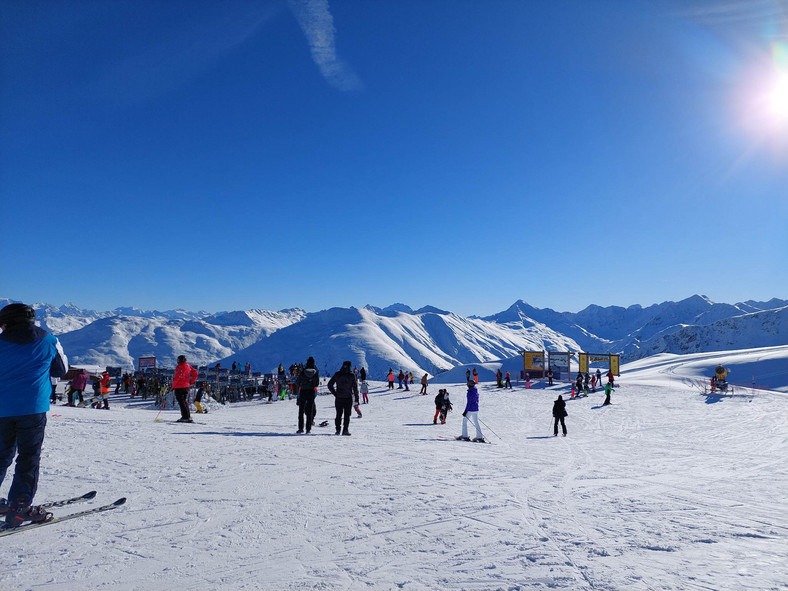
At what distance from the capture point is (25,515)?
13.5 feet

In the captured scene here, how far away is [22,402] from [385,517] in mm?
3945

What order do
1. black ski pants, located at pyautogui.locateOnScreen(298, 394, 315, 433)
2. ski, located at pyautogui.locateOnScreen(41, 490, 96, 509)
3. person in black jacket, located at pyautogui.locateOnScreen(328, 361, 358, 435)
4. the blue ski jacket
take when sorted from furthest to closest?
1. black ski pants, located at pyautogui.locateOnScreen(298, 394, 315, 433)
2. person in black jacket, located at pyautogui.locateOnScreen(328, 361, 358, 435)
3. ski, located at pyautogui.locateOnScreen(41, 490, 96, 509)
4. the blue ski jacket

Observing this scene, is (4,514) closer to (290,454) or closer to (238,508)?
(238,508)

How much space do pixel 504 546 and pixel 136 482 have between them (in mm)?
5041

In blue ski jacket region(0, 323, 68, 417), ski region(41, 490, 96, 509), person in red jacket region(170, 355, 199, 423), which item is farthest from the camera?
person in red jacket region(170, 355, 199, 423)

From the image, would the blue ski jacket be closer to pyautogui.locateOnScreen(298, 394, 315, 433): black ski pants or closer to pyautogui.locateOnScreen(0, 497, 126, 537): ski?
pyautogui.locateOnScreen(0, 497, 126, 537): ski

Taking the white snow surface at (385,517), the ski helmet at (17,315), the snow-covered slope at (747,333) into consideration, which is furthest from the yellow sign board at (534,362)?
the snow-covered slope at (747,333)

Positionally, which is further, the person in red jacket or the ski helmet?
the person in red jacket

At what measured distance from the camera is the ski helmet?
3.98 m

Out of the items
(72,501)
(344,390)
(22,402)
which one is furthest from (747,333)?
(22,402)

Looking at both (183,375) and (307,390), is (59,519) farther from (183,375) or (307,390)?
(183,375)

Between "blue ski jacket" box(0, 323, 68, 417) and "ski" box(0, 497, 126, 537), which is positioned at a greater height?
"blue ski jacket" box(0, 323, 68, 417)

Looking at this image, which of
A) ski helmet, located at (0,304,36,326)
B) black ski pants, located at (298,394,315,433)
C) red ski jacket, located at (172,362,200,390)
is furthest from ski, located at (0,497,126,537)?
red ski jacket, located at (172,362,200,390)

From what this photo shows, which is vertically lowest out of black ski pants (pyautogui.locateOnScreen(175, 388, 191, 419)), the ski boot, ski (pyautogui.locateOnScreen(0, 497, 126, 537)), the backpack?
ski (pyautogui.locateOnScreen(0, 497, 126, 537))
